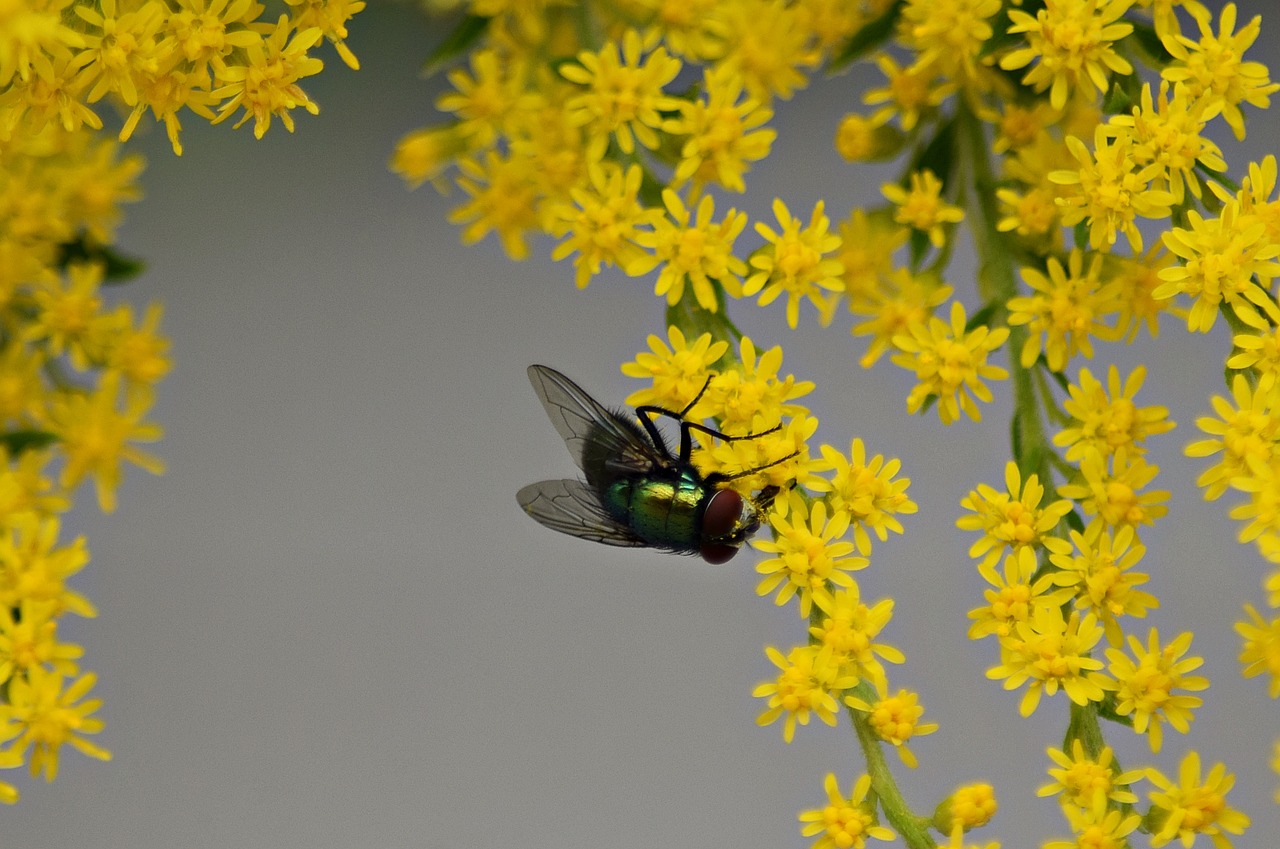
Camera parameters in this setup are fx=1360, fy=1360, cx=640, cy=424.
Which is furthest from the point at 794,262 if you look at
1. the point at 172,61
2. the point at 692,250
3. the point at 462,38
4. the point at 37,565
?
the point at 37,565

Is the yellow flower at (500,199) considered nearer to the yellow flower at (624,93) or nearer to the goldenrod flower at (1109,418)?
the yellow flower at (624,93)

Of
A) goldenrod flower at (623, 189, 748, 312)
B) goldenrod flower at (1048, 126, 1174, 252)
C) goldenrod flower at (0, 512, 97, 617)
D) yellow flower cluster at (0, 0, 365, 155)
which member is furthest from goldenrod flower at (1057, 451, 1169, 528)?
goldenrod flower at (0, 512, 97, 617)

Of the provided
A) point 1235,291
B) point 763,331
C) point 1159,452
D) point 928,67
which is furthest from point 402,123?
point 1235,291

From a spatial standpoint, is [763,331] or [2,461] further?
[763,331]

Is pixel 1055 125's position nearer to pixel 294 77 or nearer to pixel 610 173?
pixel 610 173

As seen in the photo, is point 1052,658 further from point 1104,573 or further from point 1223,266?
point 1223,266

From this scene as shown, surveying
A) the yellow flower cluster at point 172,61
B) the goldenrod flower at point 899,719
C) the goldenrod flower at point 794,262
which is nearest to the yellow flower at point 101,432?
the yellow flower cluster at point 172,61
